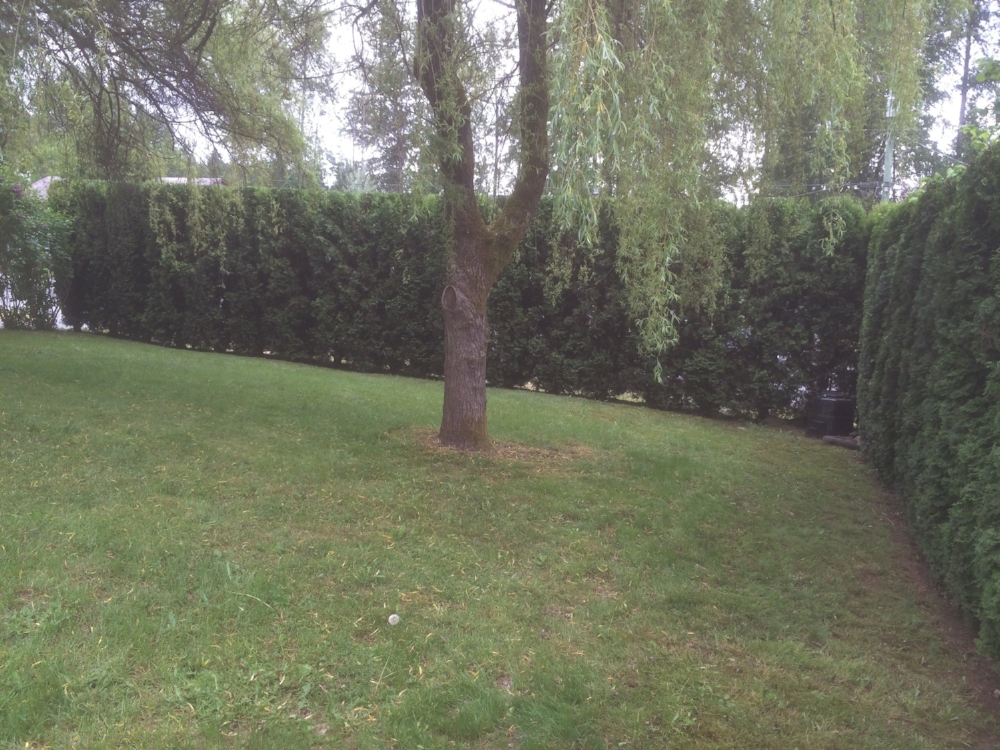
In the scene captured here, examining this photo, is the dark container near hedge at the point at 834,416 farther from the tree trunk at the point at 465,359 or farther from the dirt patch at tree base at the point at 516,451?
the tree trunk at the point at 465,359

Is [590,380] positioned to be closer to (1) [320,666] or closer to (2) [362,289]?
(2) [362,289]

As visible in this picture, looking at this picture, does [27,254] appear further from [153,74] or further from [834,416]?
[834,416]

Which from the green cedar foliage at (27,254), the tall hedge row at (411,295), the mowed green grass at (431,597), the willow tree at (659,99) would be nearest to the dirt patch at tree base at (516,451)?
the mowed green grass at (431,597)

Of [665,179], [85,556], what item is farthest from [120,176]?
[665,179]

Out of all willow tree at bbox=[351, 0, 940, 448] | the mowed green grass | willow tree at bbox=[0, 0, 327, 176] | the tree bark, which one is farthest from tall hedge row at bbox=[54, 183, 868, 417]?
the mowed green grass

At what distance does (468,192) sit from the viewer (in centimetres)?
600

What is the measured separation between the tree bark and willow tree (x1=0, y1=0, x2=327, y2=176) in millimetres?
2244

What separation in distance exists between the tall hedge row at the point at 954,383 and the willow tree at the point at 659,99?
917 mm

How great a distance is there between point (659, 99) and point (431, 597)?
311cm

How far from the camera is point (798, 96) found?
4.80 metres

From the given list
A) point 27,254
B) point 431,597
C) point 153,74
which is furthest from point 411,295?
point 431,597

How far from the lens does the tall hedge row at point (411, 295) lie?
9.11 meters

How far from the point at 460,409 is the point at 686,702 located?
3689 millimetres

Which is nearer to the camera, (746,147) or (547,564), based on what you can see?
(547,564)
